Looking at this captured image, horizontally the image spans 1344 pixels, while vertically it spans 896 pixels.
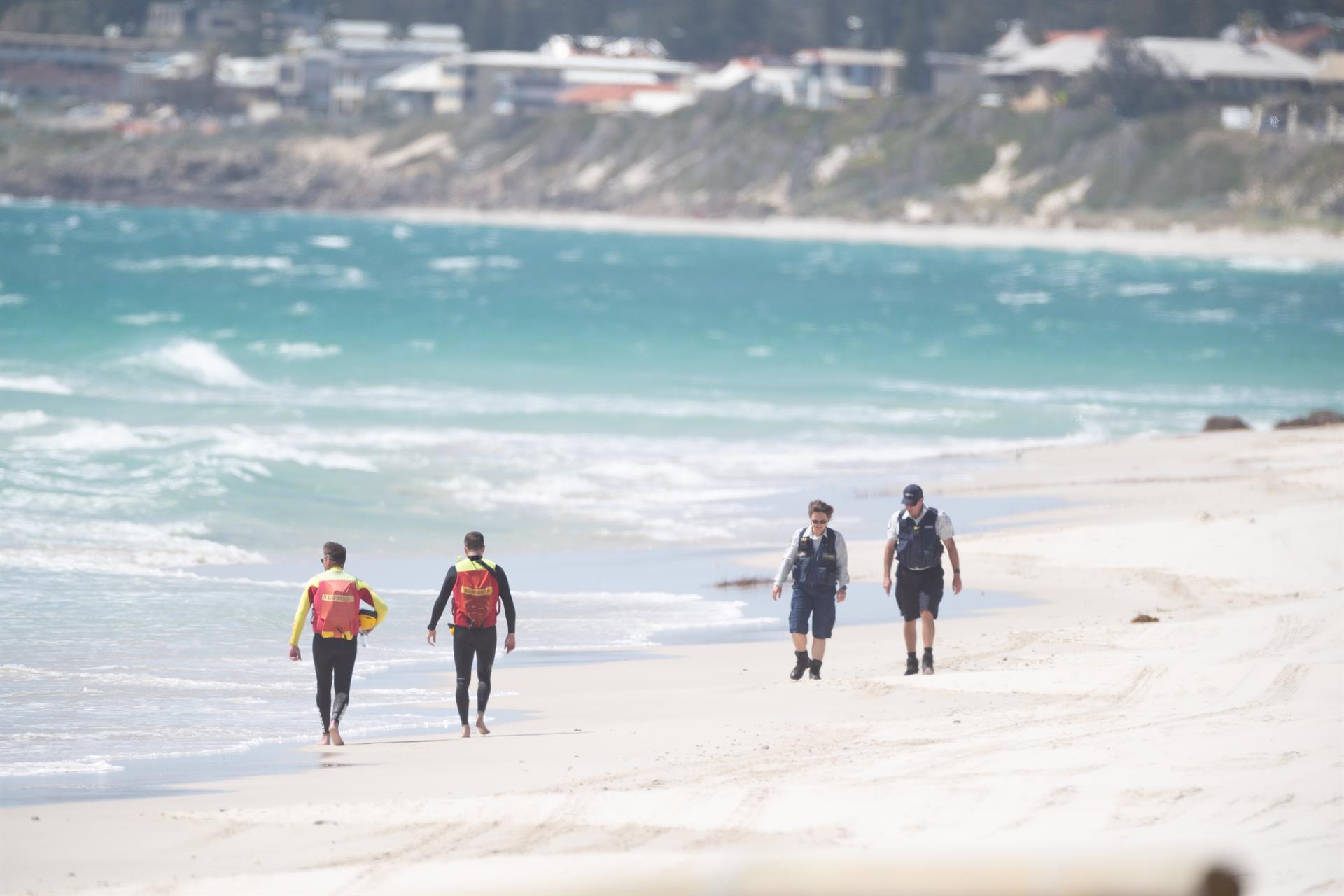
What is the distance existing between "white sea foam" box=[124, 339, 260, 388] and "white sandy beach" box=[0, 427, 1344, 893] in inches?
993

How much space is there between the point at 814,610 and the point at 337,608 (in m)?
3.46

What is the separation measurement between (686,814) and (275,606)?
804 cm

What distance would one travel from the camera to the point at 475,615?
10734 mm

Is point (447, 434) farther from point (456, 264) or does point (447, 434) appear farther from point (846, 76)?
point (846, 76)

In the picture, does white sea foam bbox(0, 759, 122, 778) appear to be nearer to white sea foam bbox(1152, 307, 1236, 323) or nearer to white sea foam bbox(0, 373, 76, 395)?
white sea foam bbox(0, 373, 76, 395)

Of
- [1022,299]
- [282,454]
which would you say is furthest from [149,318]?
[1022,299]

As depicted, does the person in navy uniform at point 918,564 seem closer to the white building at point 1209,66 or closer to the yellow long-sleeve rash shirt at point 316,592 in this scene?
the yellow long-sleeve rash shirt at point 316,592

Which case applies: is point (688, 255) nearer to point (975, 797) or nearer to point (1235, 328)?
point (1235, 328)

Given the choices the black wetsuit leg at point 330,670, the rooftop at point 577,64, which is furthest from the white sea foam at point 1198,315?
the rooftop at point 577,64

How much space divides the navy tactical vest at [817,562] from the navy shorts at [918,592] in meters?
0.47

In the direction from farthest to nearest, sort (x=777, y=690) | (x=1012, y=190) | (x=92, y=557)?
(x=1012, y=190) → (x=92, y=557) → (x=777, y=690)

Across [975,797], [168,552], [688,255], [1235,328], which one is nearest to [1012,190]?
[688,255]

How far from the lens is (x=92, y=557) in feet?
57.0

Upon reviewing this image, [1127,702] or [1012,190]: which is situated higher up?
[1012,190]
